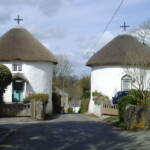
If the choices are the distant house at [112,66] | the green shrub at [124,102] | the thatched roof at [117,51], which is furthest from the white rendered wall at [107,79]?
the green shrub at [124,102]

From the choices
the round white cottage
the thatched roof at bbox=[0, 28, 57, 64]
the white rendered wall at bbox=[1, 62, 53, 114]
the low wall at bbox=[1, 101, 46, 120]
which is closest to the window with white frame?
the round white cottage

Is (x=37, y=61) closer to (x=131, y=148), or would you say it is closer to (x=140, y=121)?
(x=140, y=121)

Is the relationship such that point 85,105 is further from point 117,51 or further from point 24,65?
point 24,65

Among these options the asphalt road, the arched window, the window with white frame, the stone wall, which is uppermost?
the window with white frame

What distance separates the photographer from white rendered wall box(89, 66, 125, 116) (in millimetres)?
33531

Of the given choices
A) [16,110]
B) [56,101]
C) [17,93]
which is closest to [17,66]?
[17,93]

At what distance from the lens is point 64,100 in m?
66.4

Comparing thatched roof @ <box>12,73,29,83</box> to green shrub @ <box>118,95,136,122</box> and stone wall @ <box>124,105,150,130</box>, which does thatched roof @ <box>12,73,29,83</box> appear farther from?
stone wall @ <box>124,105,150,130</box>

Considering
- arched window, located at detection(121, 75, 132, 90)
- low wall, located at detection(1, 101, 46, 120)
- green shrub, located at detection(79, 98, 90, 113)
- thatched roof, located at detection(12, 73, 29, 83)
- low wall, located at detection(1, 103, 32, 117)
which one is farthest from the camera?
green shrub, located at detection(79, 98, 90, 113)

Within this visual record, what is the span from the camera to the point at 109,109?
89.5 ft

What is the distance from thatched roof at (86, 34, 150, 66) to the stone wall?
669 inches

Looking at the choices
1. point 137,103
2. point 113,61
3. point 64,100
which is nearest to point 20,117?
point 137,103

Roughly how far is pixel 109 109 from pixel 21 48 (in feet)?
40.9

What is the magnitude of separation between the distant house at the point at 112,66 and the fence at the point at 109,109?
4135 millimetres
